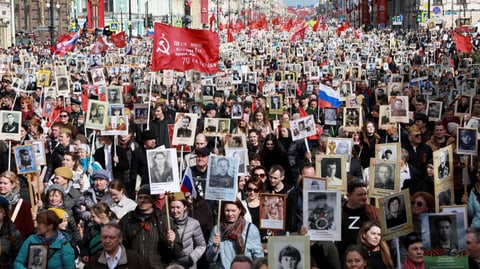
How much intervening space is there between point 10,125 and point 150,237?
555 cm

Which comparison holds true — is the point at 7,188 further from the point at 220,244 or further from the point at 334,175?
the point at 334,175

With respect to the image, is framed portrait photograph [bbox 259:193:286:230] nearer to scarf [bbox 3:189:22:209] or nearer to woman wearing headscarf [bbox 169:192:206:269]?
woman wearing headscarf [bbox 169:192:206:269]

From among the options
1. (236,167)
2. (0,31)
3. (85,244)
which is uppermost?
(0,31)

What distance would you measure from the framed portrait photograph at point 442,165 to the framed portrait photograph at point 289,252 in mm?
2962

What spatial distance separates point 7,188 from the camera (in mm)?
8398

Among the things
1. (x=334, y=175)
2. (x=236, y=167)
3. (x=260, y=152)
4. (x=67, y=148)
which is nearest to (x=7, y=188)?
(x=236, y=167)

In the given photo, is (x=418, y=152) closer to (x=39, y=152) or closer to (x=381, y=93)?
(x=39, y=152)

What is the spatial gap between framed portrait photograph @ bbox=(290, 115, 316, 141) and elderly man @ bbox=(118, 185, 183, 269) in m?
5.47

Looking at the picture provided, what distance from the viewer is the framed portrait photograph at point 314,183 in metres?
8.35

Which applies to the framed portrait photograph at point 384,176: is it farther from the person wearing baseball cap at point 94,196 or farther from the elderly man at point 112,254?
the elderly man at point 112,254

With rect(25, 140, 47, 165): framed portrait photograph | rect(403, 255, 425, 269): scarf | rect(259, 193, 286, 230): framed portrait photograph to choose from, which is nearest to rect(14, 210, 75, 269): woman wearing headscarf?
rect(259, 193, 286, 230): framed portrait photograph

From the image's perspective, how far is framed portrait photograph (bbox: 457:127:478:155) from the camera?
416 inches

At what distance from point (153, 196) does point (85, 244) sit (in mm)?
978

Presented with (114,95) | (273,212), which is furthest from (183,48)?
(273,212)
